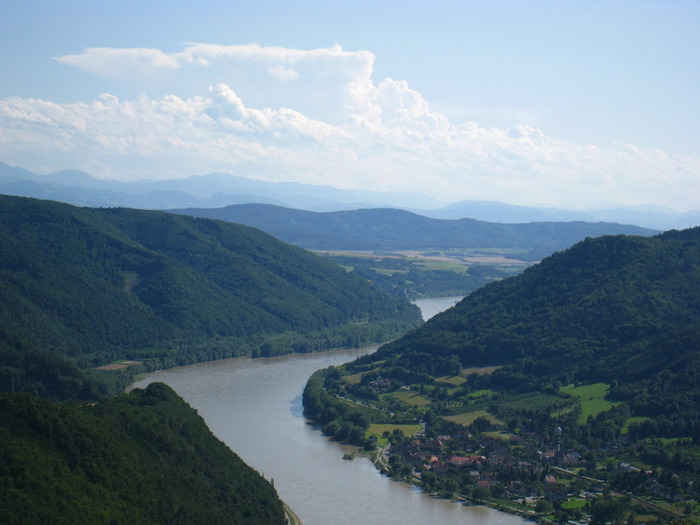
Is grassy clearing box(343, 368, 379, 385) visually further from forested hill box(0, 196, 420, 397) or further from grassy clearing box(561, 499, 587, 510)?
grassy clearing box(561, 499, 587, 510)

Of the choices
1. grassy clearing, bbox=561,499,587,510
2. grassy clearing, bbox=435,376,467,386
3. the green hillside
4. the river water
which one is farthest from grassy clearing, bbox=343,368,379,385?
grassy clearing, bbox=561,499,587,510

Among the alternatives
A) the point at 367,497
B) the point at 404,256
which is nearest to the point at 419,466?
the point at 367,497

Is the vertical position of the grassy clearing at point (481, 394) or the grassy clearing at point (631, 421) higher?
the grassy clearing at point (631, 421)

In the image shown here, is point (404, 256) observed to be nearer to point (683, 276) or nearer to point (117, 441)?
point (683, 276)

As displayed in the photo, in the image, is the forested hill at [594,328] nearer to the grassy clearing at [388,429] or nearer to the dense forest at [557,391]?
the dense forest at [557,391]

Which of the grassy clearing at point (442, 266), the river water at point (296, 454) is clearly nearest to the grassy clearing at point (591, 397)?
the river water at point (296, 454)
